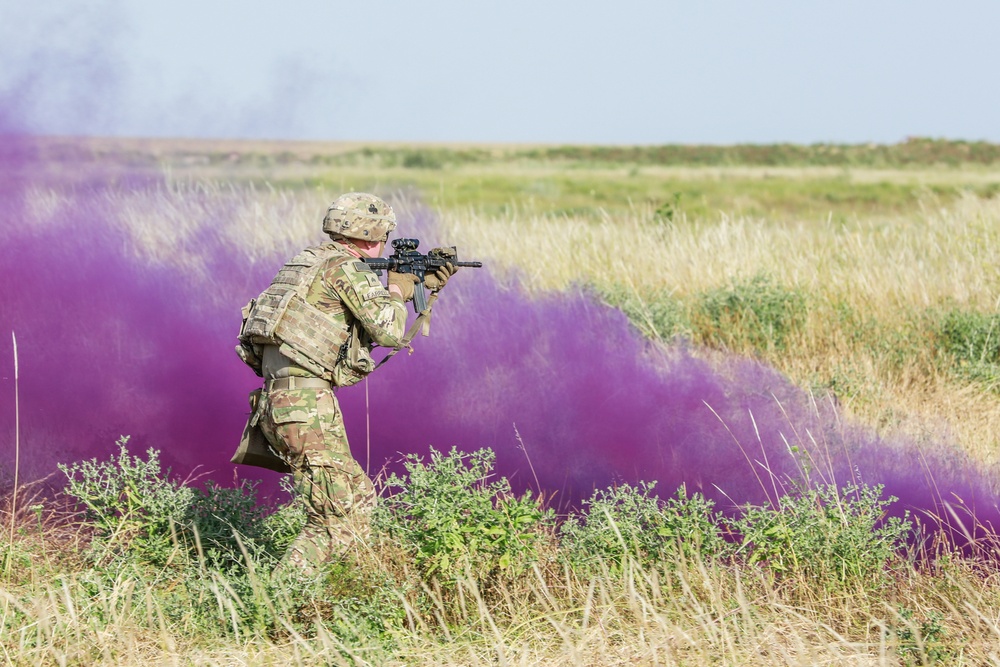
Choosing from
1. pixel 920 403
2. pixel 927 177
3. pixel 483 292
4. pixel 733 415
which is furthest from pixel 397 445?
pixel 927 177

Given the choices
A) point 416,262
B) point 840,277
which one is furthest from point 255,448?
point 840,277

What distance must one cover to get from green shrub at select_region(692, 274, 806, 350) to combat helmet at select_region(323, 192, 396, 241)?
11.2ft

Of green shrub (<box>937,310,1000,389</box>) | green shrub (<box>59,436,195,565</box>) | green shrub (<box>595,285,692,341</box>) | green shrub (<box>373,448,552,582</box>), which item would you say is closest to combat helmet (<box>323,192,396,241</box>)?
green shrub (<box>373,448,552,582</box>)

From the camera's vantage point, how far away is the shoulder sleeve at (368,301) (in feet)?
13.3

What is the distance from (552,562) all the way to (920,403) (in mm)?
3181

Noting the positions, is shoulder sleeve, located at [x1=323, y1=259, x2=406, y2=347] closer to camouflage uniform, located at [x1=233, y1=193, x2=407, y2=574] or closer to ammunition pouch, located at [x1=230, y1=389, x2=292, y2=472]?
camouflage uniform, located at [x1=233, y1=193, x2=407, y2=574]

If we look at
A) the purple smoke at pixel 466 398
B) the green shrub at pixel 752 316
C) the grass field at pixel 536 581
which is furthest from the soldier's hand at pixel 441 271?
the green shrub at pixel 752 316

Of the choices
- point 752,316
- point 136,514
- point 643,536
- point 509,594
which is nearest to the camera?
point 509,594

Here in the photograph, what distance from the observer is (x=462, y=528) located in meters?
3.82

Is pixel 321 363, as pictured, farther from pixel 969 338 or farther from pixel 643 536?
pixel 969 338

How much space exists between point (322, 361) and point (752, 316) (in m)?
3.80

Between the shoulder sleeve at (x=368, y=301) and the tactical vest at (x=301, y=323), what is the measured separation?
0.06 m

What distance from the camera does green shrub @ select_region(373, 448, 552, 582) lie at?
3832 mm

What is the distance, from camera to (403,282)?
4289mm
